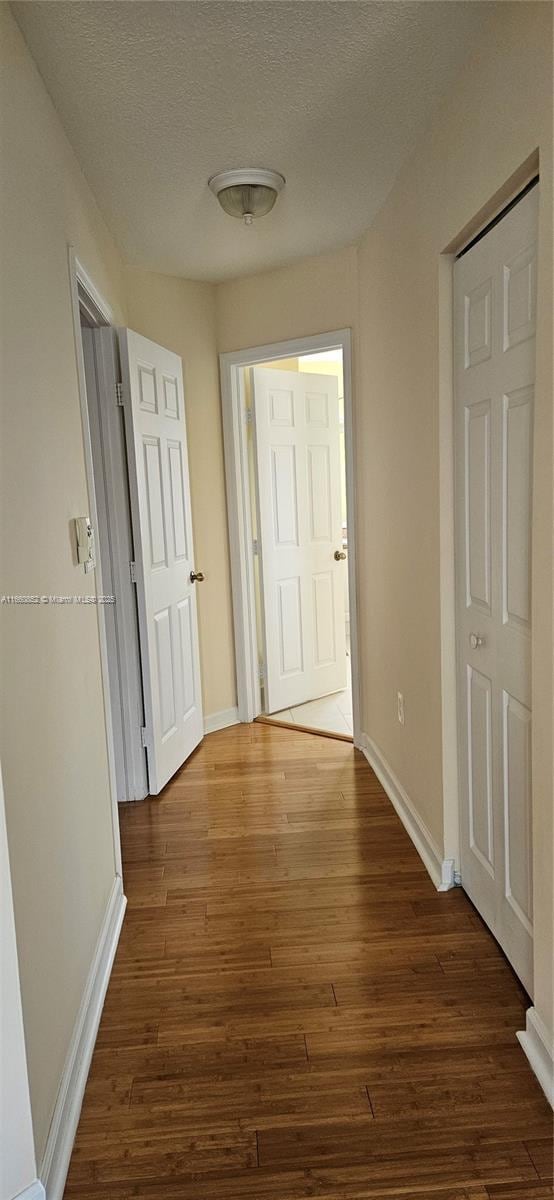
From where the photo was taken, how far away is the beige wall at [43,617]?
1.49 meters

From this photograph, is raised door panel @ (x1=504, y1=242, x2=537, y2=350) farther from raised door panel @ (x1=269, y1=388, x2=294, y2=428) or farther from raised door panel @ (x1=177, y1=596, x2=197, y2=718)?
raised door panel @ (x1=269, y1=388, x2=294, y2=428)

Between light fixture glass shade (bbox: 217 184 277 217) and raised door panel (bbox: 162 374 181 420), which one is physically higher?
light fixture glass shade (bbox: 217 184 277 217)

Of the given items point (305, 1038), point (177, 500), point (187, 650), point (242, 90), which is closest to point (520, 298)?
point (242, 90)

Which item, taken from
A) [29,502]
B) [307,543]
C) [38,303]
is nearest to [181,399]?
[307,543]

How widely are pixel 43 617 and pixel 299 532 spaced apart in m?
3.12

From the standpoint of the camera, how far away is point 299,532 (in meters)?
4.75

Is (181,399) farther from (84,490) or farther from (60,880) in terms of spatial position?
(60,880)

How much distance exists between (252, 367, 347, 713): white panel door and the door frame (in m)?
0.09

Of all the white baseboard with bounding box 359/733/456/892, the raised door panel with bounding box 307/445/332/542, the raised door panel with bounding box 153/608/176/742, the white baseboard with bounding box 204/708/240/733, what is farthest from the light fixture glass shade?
the white baseboard with bounding box 204/708/240/733

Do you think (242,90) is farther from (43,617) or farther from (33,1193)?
(33,1193)

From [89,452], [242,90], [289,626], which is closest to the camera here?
[242,90]

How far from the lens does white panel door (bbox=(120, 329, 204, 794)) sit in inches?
132

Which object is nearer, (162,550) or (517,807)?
(517,807)

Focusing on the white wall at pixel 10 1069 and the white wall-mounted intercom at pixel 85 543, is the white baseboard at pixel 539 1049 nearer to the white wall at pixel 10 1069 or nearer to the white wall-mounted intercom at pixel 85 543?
the white wall at pixel 10 1069
